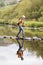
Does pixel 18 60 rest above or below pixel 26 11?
above

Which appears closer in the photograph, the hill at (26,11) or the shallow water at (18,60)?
the shallow water at (18,60)

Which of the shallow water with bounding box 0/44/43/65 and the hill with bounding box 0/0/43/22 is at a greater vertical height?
the shallow water with bounding box 0/44/43/65

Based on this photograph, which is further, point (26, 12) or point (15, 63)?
point (26, 12)

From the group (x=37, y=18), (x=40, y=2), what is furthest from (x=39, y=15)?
(x=40, y=2)

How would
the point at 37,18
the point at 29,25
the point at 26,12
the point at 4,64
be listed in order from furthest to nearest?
the point at 26,12 → the point at 37,18 → the point at 29,25 → the point at 4,64

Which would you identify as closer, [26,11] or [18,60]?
[18,60]

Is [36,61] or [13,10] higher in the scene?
[36,61]

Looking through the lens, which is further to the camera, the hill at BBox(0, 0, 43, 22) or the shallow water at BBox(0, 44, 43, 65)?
the hill at BBox(0, 0, 43, 22)

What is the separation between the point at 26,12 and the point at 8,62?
46.3m

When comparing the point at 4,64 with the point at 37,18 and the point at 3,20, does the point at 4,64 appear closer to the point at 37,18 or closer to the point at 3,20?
the point at 37,18

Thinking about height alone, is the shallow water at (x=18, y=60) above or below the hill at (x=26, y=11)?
above

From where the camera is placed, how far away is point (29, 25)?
42938 mm

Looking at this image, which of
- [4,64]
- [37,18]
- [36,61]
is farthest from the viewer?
[37,18]

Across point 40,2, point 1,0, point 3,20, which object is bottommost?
point 1,0
